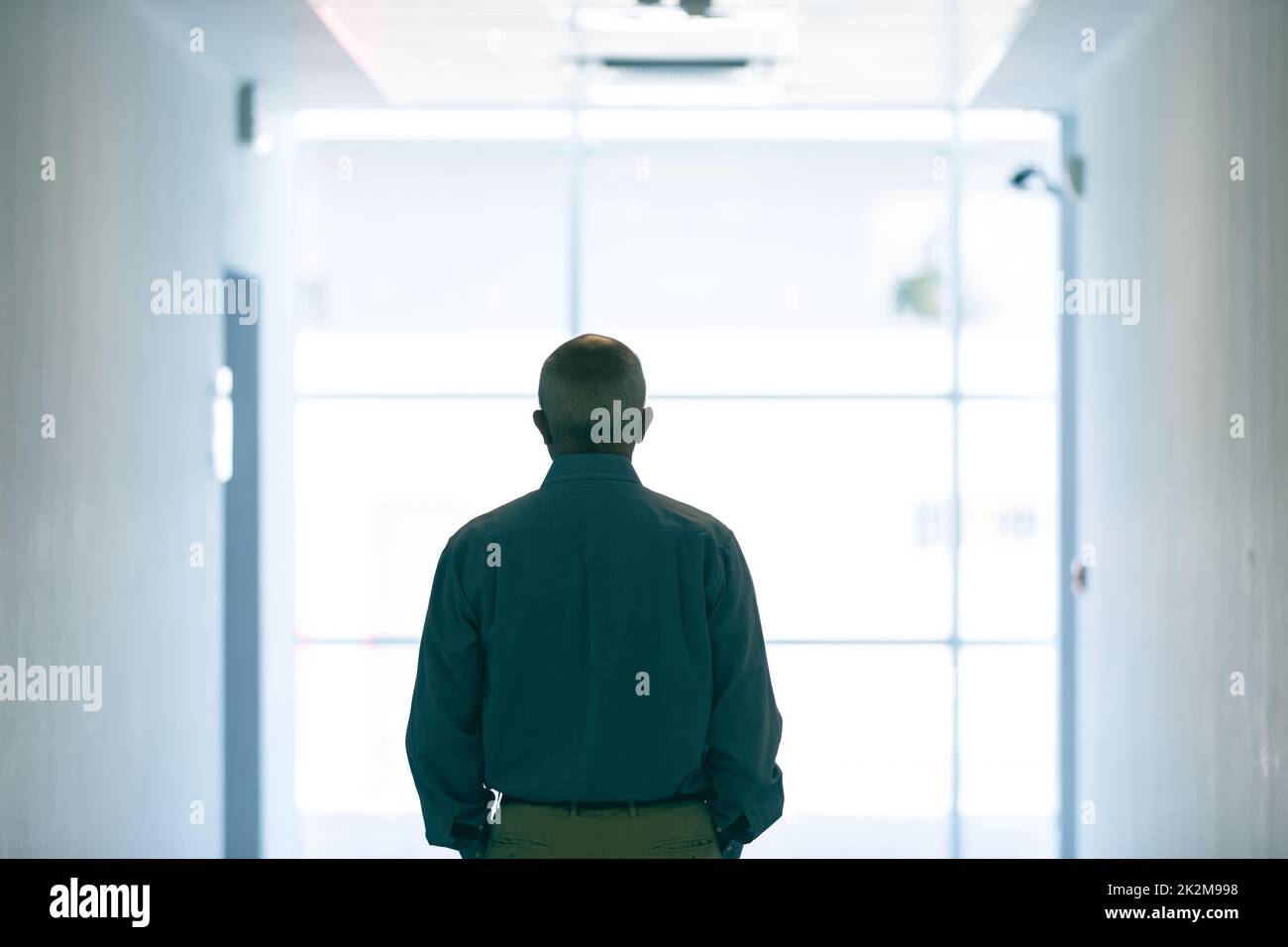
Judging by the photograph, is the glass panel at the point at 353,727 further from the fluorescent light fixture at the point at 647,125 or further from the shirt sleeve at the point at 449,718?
the shirt sleeve at the point at 449,718

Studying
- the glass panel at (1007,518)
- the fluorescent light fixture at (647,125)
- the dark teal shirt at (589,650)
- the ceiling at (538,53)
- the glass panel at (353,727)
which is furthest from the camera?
the glass panel at (1007,518)

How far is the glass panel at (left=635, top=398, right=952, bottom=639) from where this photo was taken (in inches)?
198

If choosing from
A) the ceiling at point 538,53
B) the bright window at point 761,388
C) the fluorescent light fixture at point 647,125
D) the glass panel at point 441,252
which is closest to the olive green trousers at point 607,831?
the ceiling at point 538,53

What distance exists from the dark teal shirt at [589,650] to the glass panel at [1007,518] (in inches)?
235

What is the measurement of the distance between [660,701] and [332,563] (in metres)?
6.28

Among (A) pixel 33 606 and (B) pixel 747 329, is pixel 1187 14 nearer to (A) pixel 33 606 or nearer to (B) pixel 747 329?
(B) pixel 747 329

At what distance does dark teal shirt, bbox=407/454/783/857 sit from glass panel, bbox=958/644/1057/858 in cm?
313

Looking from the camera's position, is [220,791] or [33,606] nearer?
[33,606]

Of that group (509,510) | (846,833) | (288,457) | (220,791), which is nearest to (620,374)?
(509,510)

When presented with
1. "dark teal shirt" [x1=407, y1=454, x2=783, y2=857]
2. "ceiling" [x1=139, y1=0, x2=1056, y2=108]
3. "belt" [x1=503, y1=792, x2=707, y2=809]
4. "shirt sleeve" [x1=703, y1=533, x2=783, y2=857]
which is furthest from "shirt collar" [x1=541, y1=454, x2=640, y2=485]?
"ceiling" [x1=139, y1=0, x2=1056, y2=108]

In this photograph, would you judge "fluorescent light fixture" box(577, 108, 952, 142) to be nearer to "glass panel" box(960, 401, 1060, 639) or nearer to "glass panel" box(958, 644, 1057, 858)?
"glass panel" box(958, 644, 1057, 858)

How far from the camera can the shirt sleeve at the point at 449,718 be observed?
1701 millimetres

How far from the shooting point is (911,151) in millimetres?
4883

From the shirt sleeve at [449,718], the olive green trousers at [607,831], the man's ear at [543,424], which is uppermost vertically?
the man's ear at [543,424]
